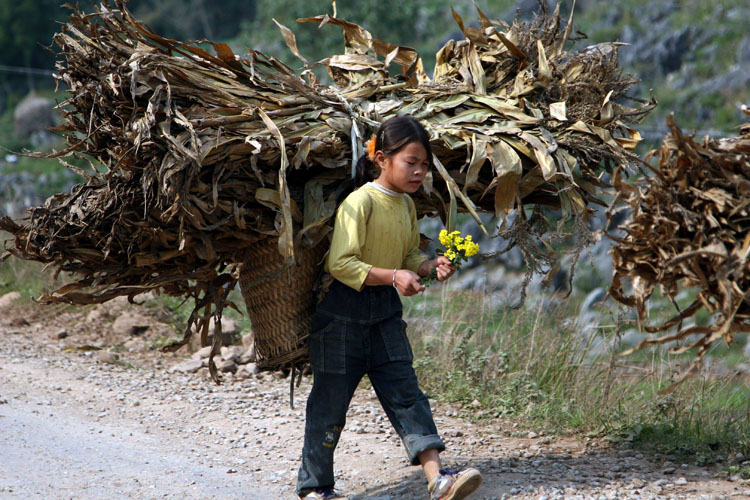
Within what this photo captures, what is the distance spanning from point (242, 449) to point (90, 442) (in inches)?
33.0

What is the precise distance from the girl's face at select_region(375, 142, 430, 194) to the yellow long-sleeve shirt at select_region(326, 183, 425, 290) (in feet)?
0.30

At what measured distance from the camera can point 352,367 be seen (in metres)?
3.21

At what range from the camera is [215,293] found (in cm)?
342

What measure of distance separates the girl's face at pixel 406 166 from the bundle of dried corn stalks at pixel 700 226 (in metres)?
0.80

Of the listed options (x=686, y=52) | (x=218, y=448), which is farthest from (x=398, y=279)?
(x=686, y=52)

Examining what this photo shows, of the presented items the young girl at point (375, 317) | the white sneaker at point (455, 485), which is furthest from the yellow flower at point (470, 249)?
the white sneaker at point (455, 485)

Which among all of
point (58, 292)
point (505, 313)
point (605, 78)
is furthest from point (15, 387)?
point (605, 78)

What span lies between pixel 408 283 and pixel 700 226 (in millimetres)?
1036

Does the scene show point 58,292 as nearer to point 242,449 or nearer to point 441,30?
point 242,449

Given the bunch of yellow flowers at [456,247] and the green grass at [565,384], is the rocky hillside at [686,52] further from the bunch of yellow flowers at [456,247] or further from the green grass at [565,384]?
the bunch of yellow flowers at [456,247]

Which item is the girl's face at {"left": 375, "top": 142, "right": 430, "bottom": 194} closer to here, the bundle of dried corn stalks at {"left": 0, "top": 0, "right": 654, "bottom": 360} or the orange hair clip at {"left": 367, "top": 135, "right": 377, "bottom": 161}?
the orange hair clip at {"left": 367, "top": 135, "right": 377, "bottom": 161}

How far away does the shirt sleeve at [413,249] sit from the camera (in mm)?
3309

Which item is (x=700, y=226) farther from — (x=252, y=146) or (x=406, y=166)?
(x=252, y=146)

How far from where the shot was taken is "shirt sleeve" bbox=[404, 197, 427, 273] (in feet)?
10.9
